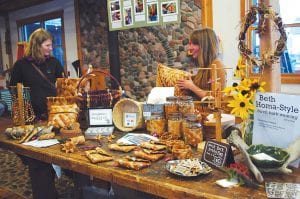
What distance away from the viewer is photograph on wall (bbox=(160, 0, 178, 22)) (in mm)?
3672

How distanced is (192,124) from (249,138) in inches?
12.0

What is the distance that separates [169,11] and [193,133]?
2.33 metres

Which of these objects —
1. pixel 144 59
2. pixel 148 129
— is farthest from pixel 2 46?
pixel 148 129

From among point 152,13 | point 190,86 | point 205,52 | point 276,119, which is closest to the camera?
point 276,119

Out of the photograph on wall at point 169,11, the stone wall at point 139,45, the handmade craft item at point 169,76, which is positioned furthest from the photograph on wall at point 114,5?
the handmade craft item at point 169,76

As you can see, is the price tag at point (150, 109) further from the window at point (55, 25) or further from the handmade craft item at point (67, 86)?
the window at point (55, 25)

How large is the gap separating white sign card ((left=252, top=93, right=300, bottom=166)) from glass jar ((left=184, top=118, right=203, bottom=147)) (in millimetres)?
299

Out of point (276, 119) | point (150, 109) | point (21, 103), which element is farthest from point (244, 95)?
point (21, 103)

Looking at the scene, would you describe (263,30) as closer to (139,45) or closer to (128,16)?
(128,16)

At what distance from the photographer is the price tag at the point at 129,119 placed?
215 cm

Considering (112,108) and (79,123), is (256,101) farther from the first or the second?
(79,123)

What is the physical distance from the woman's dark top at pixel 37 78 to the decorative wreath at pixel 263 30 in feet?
7.48

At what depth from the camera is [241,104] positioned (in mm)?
1491

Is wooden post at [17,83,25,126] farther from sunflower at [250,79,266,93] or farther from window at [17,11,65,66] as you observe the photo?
window at [17,11,65,66]
